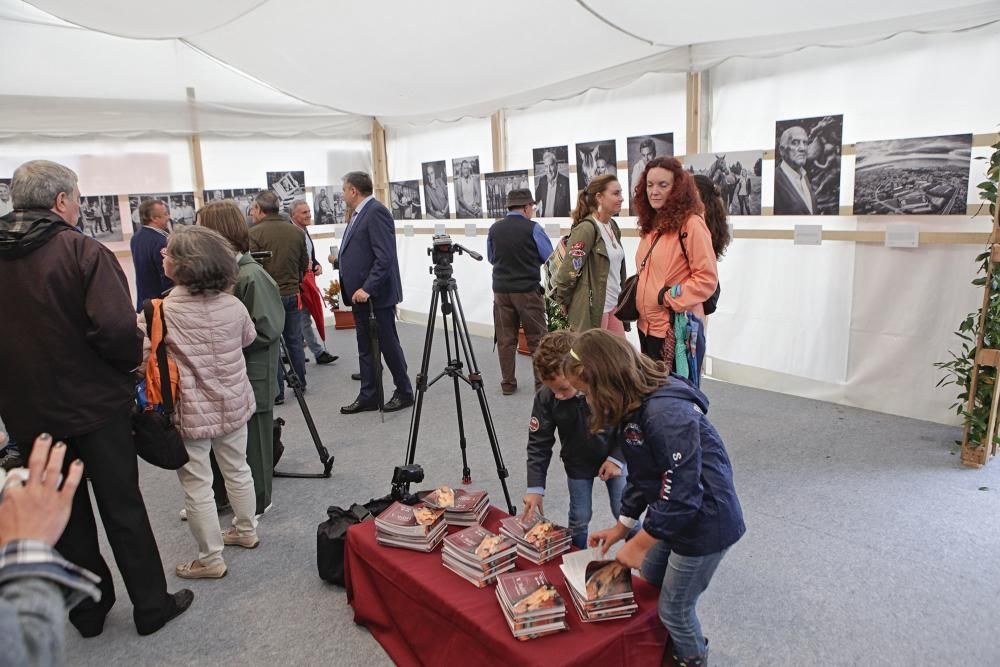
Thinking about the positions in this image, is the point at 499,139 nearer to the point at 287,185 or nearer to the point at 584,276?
the point at 287,185

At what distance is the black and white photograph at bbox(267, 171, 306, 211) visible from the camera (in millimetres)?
7333

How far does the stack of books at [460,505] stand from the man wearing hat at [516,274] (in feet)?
8.24

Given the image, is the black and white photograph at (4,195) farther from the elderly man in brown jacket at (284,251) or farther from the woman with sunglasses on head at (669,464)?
the woman with sunglasses on head at (669,464)

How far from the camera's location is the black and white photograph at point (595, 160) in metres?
5.55

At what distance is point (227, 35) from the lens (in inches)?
209

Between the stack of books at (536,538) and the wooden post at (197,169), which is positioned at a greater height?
the wooden post at (197,169)

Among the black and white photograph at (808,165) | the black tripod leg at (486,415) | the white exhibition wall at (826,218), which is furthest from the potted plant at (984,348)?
the black tripod leg at (486,415)

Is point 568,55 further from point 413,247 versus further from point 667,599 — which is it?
point 667,599

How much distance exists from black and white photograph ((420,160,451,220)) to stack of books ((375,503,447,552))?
5.51 m

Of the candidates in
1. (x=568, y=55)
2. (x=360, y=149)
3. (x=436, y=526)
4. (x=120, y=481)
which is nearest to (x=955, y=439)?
(x=436, y=526)

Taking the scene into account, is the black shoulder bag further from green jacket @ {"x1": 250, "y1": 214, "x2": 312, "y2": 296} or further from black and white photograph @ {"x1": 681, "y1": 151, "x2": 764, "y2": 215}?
green jacket @ {"x1": 250, "y1": 214, "x2": 312, "y2": 296}

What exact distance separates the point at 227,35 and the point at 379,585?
4.70 meters

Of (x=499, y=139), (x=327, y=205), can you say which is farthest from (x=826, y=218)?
(x=327, y=205)

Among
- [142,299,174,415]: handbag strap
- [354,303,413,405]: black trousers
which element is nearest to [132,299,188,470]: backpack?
[142,299,174,415]: handbag strap
